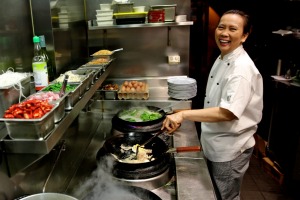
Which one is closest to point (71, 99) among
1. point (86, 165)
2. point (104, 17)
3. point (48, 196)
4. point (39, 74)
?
point (39, 74)

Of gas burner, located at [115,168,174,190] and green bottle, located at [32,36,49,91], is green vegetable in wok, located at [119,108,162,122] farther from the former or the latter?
green bottle, located at [32,36,49,91]

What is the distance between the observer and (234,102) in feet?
5.70

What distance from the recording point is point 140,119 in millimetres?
2584

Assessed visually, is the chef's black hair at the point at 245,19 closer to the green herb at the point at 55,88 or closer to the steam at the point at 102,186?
the green herb at the point at 55,88

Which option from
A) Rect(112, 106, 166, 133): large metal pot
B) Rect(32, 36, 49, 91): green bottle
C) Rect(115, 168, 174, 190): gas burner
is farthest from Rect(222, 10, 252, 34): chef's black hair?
Rect(32, 36, 49, 91): green bottle

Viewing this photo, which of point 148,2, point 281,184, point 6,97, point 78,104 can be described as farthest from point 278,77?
point 6,97

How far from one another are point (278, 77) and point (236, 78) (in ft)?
9.06

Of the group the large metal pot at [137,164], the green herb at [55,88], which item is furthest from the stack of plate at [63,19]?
the large metal pot at [137,164]

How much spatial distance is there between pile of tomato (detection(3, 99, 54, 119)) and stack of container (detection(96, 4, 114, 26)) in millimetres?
1890

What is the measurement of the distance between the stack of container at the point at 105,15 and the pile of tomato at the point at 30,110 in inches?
74.4

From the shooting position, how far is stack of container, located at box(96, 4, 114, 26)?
9.17 feet

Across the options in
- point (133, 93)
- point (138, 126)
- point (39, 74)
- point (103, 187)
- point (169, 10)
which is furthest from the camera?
point (133, 93)

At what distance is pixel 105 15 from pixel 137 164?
1.76 meters

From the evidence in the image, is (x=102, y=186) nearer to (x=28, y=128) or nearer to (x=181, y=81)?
(x=28, y=128)
